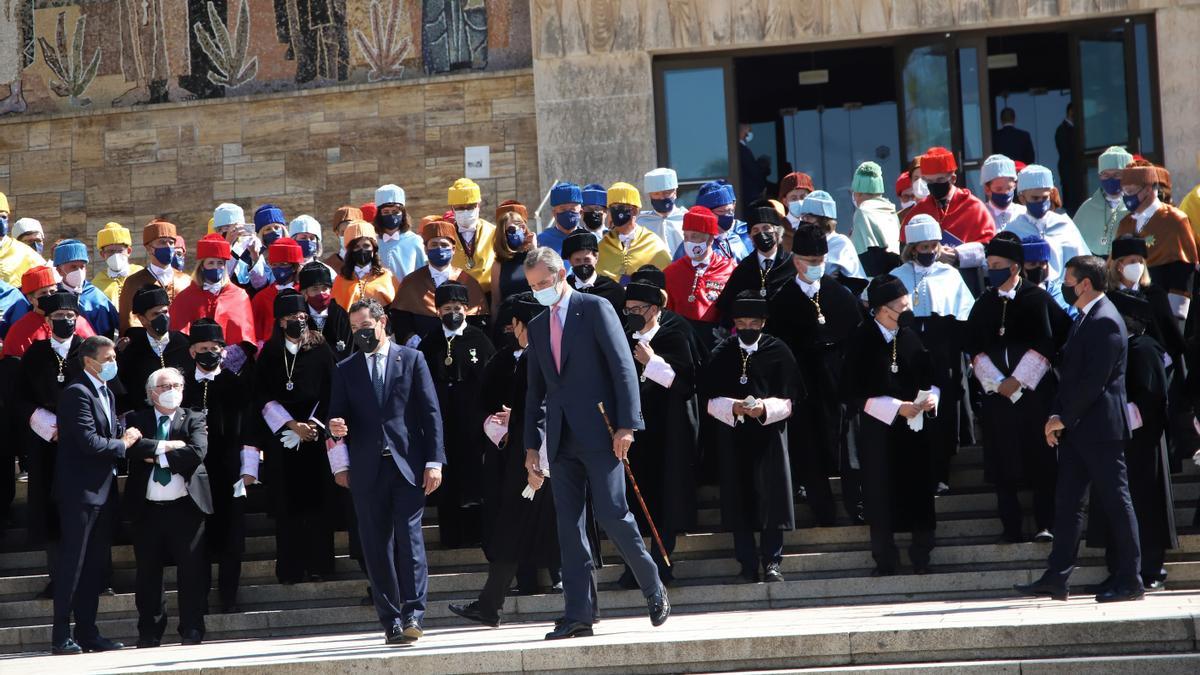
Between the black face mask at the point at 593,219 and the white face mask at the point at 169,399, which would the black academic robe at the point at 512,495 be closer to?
the white face mask at the point at 169,399

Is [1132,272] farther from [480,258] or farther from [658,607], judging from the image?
[480,258]

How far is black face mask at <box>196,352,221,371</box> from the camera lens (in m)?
11.7

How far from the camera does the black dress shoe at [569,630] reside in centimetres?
895

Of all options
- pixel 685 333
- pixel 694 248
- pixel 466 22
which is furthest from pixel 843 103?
pixel 685 333

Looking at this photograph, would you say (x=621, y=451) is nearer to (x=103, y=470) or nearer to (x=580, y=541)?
(x=580, y=541)

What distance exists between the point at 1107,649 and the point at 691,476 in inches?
132

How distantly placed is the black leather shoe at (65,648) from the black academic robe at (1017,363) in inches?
221

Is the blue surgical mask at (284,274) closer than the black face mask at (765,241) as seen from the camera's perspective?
No

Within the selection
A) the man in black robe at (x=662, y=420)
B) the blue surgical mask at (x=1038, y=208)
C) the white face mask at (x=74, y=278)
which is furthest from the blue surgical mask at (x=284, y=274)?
the blue surgical mask at (x=1038, y=208)

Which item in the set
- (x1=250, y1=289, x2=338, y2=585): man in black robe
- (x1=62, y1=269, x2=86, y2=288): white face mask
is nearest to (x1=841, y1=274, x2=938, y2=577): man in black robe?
(x1=250, y1=289, x2=338, y2=585): man in black robe

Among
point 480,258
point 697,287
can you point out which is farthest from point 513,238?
point 697,287

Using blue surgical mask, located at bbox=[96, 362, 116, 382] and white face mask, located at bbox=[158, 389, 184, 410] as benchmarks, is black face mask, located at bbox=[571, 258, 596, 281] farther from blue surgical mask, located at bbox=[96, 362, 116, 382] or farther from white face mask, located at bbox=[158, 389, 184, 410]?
blue surgical mask, located at bbox=[96, 362, 116, 382]

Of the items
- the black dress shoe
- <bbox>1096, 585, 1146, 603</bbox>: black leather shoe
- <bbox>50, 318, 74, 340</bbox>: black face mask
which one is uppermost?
<bbox>50, 318, 74, 340</bbox>: black face mask

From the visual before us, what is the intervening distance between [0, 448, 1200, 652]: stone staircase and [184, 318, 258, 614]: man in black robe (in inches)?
10.7
